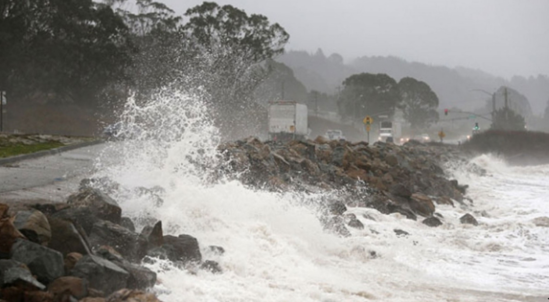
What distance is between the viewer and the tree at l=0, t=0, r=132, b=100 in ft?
145

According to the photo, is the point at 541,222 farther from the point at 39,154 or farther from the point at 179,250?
the point at 39,154

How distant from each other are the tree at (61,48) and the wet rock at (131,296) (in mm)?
40743

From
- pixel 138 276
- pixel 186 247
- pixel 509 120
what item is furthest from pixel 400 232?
pixel 509 120

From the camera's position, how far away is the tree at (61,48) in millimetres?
44062

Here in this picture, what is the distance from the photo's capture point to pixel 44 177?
13469 mm

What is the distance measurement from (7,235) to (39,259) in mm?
539

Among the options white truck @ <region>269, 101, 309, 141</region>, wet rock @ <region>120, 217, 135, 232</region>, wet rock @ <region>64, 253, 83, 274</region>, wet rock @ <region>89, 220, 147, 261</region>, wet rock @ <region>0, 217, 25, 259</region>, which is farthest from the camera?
white truck @ <region>269, 101, 309, 141</region>

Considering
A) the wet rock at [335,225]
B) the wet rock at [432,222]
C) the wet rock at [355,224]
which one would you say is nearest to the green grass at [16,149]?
the wet rock at [335,225]

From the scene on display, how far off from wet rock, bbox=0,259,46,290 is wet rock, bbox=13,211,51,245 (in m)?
0.76

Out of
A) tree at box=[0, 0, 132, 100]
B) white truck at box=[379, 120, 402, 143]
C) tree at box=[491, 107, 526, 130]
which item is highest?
tree at box=[0, 0, 132, 100]

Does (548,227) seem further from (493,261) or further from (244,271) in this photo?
(244,271)

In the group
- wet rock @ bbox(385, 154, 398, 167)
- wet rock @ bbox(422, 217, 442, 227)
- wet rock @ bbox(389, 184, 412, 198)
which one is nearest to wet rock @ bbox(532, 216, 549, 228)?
wet rock @ bbox(422, 217, 442, 227)

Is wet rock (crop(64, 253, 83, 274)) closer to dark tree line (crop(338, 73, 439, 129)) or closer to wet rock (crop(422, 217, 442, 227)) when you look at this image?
wet rock (crop(422, 217, 442, 227))

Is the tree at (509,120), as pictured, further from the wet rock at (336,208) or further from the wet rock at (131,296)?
the wet rock at (131,296)
